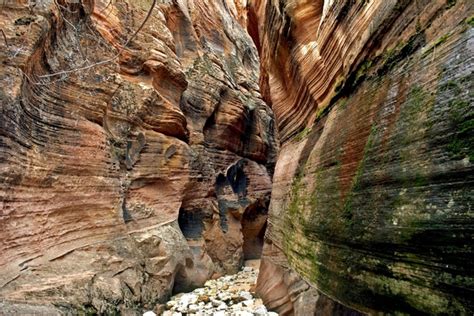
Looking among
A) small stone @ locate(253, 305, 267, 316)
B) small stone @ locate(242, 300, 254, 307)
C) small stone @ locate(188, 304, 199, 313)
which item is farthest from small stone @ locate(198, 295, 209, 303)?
small stone @ locate(253, 305, 267, 316)

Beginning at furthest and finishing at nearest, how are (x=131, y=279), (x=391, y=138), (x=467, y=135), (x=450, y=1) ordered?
(x=131, y=279), (x=391, y=138), (x=450, y=1), (x=467, y=135)

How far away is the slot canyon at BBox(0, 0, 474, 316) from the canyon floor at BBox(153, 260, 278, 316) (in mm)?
272

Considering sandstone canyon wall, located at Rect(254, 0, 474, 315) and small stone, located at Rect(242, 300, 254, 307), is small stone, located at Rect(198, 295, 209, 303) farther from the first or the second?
sandstone canyon wall, located at Rect(254, 0, 474, 315)

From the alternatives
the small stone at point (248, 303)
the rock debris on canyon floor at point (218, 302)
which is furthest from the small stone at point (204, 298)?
the small stone at point (248, 303)

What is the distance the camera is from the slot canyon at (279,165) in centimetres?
241

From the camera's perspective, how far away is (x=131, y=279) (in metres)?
5.50

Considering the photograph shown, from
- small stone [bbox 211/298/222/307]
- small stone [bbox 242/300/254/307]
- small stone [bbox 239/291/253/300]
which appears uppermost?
small stone [bbox 242/300/254/307]

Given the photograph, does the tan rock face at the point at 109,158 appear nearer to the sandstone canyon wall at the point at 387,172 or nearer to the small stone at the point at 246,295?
the small stone at the point at 246,295

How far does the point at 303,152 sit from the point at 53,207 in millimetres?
4143

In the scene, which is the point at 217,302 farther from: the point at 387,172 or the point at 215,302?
the point at 387,172

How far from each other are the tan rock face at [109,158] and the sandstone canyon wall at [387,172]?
223 centimetres

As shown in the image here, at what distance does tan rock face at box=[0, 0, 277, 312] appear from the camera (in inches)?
163

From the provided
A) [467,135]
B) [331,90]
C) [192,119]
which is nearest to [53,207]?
[331,90]

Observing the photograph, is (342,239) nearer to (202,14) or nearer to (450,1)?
(450,1)
